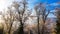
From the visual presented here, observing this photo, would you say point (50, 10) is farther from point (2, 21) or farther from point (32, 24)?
point (2, 21)

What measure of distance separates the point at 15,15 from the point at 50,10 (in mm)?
879

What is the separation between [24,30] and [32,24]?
247 mm

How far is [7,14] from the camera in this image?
4797 mm

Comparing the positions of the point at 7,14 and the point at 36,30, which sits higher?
the point at 7,14

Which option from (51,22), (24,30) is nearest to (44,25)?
(51,22)

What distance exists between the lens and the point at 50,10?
15.4 ft

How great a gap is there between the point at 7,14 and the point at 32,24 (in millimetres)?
686

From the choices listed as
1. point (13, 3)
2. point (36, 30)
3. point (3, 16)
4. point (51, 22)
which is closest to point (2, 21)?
point (3, 16)

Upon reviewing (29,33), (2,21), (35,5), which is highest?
(35,5)

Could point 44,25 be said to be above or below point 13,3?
below

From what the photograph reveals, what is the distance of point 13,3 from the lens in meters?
4.79

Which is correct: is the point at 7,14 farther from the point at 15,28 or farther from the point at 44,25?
the point at 44,25

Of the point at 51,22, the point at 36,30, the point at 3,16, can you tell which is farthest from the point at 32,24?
the point at 3,16

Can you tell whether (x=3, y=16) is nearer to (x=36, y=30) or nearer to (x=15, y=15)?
(x=15, y=15)
